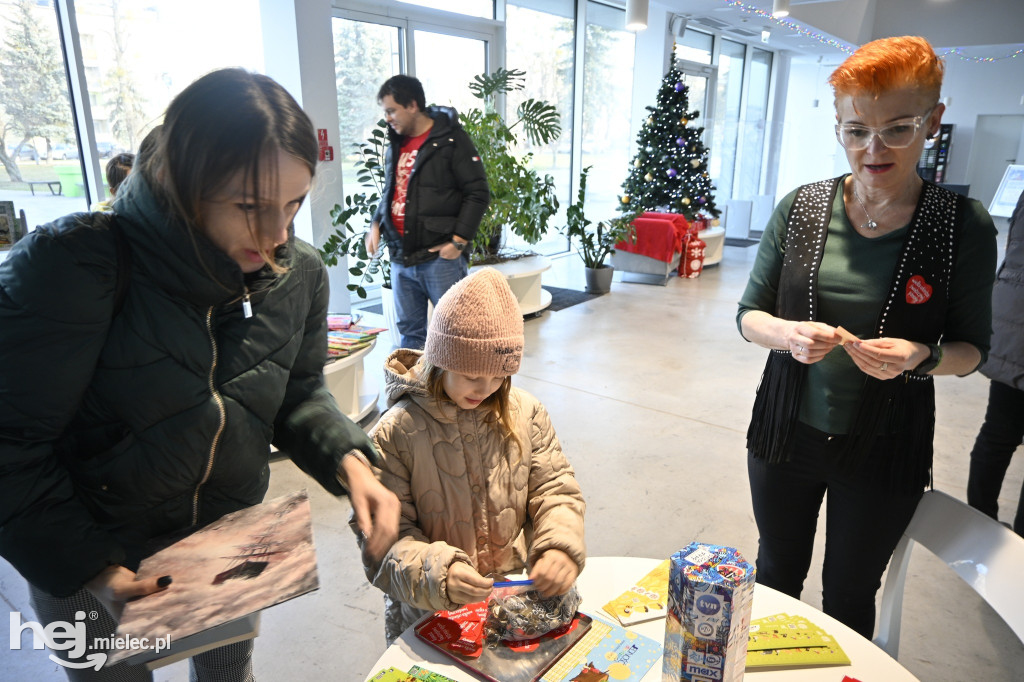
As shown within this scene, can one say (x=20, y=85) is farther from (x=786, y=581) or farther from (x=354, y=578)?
(x=786, y=581)

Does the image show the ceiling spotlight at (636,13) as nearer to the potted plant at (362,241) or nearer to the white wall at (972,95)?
the potted plant at (362,241)

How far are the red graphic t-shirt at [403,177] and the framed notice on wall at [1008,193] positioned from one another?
5.18 m

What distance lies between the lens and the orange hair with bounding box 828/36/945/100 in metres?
1.37

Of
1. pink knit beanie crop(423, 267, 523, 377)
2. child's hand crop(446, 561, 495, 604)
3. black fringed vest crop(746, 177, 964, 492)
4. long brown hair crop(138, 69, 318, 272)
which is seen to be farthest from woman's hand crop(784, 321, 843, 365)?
long brown hair crop(138, 69, 318, 272)

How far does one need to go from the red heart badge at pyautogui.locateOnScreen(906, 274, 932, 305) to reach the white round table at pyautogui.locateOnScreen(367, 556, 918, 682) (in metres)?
0.70

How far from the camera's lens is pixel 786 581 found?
5.60ft

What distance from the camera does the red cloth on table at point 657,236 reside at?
290 inches

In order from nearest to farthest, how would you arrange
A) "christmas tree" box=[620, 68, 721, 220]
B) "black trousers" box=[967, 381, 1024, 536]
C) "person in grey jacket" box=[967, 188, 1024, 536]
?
"person in grey jacket" box=[967, 188, 1024, 536] < "black trousers" box=[967, 381, 1024, 536] < "christmas tree" box=[620, 68, 721, 220]

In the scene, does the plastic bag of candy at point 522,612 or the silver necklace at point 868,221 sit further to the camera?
the silver necklace at point 868,221

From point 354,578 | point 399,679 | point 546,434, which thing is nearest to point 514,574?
point 546,434

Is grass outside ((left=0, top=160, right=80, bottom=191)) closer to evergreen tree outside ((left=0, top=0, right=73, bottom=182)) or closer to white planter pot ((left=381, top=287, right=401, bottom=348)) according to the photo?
evergreen tree outside ((left=0, top=0, right=73, bottom=182))

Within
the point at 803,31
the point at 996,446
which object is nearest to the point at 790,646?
the point at 996,446

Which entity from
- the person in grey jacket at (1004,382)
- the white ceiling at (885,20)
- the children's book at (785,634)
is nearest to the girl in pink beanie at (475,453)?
the children's book at (785,634)

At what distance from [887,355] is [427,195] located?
285 centimetres
